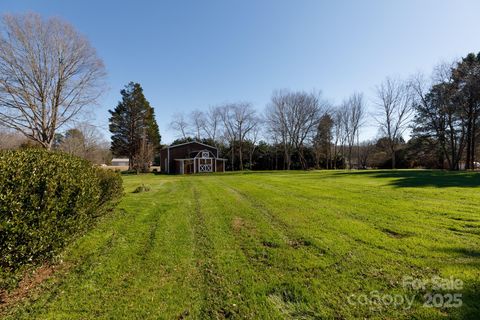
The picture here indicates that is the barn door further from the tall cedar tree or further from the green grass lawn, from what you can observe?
the green grass lawn

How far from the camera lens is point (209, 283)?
9.97ft

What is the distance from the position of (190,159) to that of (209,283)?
3020 centimetres

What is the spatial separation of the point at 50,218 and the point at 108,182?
12.4 feet

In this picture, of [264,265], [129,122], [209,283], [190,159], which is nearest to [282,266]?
[264,265]

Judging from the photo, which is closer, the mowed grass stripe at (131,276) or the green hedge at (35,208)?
the green hedge at (35,208)

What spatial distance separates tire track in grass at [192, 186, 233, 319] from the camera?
2480 mm

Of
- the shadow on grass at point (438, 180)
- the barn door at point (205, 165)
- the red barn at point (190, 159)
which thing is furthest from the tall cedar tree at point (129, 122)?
the shadow on grass at point (438, 180)

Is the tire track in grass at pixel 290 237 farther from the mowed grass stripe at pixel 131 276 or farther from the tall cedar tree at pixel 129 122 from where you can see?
the tall cedar tree at pixel 129 122

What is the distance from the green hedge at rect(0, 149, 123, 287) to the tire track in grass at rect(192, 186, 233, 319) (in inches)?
83.4

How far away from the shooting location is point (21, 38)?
1542 cm

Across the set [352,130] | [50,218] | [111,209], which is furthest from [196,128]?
[50,218]

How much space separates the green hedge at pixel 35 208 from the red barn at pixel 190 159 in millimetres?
29096

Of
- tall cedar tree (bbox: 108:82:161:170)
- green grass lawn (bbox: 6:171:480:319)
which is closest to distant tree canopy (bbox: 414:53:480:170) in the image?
green grass lawn (bbox: 6:171:480:319)

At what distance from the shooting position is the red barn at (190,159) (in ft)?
107
